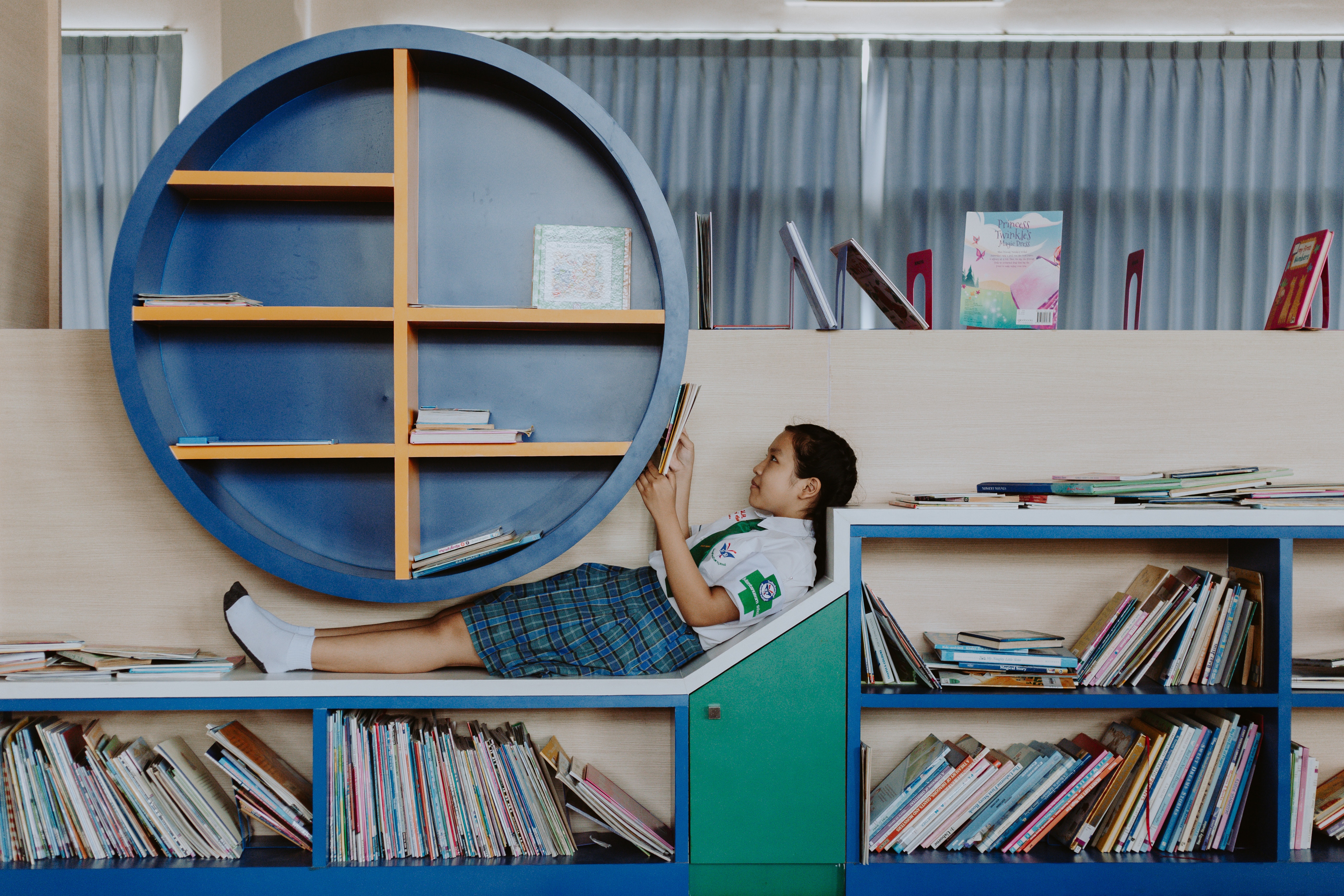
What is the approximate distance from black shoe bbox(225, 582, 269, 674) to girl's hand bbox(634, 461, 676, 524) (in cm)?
85

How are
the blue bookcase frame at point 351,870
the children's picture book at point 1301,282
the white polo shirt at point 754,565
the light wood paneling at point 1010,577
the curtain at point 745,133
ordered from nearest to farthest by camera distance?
1. the blue bookcase frame at point 351,870
2. the white polo shirt at point 754,565
3. the children's picture book at point 1301,282
4. the light wood paneling at point 1010,577
5. the curtain at point 745,133

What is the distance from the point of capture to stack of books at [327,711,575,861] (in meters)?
1.66

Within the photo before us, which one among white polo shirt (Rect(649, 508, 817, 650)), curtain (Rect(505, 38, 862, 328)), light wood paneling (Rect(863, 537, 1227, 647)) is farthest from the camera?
curtain (Rect(505, 38, 862, 328))

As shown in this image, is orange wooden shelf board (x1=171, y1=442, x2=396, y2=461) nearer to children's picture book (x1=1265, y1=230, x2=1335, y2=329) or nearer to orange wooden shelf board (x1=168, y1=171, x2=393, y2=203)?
orange wooden shelf board (x1=168, y1=171, x2=393, y2=203)

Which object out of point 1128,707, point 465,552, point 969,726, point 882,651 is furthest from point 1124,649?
point 465,552

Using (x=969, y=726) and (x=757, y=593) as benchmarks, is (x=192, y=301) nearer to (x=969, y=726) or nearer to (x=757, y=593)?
(x=757, y=593)

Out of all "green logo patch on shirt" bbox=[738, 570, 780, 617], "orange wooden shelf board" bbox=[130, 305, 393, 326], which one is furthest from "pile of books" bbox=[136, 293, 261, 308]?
"green logo patch on shirt" bbox=[738, 570, 780, 617]

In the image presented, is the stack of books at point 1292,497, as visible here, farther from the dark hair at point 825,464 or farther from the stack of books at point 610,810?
the stack of books at point 610,810

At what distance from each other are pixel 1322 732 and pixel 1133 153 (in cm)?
277

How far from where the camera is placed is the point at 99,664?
167 centimetres

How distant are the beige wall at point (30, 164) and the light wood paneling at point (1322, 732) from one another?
3.08m

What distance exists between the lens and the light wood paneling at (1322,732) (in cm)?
194

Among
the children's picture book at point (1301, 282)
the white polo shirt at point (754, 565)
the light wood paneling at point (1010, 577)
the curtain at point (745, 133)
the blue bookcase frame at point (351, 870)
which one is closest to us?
the blue bookcase frame at point (351, 870)

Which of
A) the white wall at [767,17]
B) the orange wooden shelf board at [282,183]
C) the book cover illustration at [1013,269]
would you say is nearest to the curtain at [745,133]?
the white wall at [767,17]
